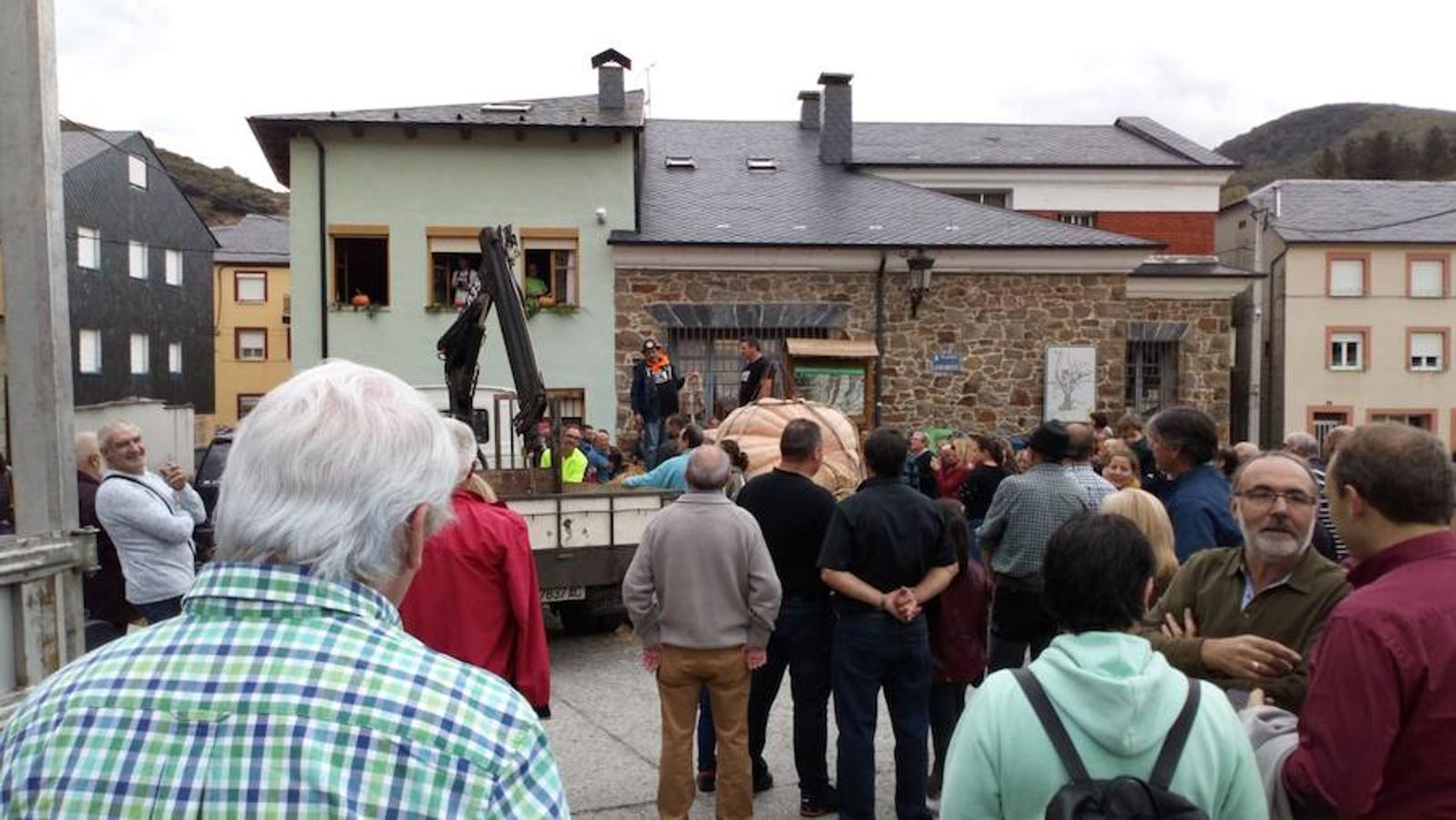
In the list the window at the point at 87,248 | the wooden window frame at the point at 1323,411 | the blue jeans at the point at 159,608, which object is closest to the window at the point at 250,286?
the window at the point at 87,248

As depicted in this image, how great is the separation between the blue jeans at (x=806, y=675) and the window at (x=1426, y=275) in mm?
36065

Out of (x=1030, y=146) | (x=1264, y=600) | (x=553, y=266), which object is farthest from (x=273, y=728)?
(x=1030, y=146)

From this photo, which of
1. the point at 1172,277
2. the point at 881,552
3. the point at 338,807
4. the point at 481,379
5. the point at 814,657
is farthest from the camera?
the point at 1172,277

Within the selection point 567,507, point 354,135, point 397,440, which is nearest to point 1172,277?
point 354,135

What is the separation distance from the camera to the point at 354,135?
20062 mm

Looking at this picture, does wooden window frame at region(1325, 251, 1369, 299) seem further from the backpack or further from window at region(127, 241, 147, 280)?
window at region(127, 241, 147, 280)

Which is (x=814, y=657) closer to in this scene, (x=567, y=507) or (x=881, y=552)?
(x=881, y=552)

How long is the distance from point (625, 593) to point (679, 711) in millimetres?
607

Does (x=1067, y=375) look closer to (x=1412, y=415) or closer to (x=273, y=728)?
(x=1412, y=415)

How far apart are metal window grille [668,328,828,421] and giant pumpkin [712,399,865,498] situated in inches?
294

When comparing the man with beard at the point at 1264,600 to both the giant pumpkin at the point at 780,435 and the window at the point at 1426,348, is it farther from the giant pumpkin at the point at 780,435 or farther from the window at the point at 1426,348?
the window at the point at 1426,348

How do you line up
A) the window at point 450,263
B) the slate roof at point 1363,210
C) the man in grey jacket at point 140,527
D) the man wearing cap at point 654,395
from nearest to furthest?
the man in grey jacket at point 140,527
the man wearing cap at point 654,395
the window at point 450,263
the slate roof at point 1363,210

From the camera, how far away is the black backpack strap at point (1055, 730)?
231 cm

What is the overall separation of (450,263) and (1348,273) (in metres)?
27.8
